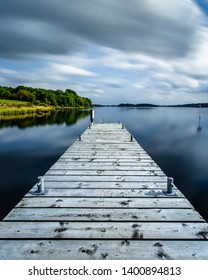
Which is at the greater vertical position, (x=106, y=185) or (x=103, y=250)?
(x=106, y=185)

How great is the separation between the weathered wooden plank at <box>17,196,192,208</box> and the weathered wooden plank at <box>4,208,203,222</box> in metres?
0.16

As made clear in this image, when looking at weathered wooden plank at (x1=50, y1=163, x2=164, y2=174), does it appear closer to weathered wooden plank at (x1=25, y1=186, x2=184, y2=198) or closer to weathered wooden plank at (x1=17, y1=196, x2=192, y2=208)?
weathered wooden plank at (x1=25, y1=186, x2=184, y2=198)

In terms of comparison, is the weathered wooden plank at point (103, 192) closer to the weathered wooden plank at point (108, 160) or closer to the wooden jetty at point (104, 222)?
the wooden jetty at point (104, 222)

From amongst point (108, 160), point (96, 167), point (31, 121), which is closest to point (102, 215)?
point (96, 167)

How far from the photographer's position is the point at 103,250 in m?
3.02

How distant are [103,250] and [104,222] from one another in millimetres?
711

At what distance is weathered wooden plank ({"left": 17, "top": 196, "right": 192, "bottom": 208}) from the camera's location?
171 inches

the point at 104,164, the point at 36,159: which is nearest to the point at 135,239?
the point at 104,164

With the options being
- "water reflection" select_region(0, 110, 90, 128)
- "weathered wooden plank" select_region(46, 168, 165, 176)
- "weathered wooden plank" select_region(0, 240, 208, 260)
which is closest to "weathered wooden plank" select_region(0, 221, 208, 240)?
"weathered wooden plank" select_region(0, 240, 208, 260)

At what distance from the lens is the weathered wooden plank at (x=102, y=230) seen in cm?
332

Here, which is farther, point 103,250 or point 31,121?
point 31,121

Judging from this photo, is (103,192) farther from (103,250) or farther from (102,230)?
(103,250)
